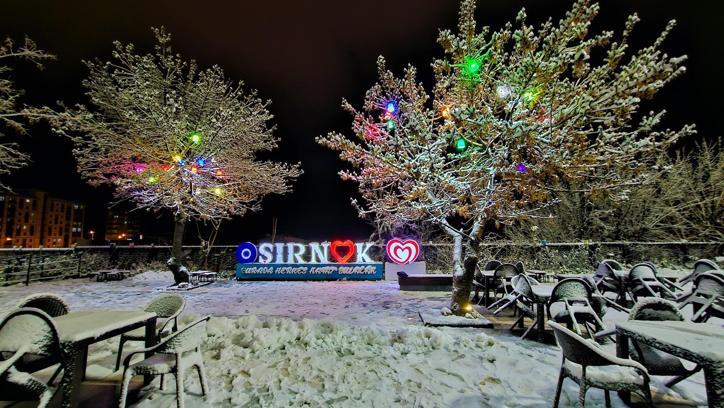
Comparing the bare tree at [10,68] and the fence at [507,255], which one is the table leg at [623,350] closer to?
the fence at [507,255]

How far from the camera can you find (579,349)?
2.65m

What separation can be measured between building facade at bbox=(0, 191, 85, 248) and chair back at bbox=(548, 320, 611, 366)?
103m

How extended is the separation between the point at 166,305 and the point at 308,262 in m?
9.09

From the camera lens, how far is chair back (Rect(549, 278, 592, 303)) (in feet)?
15.9

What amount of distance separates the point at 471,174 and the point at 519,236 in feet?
41.1

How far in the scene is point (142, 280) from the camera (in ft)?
42.0

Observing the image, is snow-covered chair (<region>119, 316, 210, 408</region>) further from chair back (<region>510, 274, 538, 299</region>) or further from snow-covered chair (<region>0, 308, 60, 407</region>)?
chair back (<region>510, 274, 538, 299</region>)

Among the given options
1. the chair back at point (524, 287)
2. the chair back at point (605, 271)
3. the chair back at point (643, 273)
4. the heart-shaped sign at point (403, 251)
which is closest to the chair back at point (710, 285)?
the chair back at point (643, 273)

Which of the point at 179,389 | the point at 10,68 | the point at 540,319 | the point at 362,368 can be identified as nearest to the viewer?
the point at 179,389

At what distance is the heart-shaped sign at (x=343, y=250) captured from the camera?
42.9 feet

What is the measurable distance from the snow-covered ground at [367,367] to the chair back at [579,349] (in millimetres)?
900

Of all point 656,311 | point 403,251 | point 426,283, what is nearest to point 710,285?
point 656,311

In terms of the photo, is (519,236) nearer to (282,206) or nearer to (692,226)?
(692,226)

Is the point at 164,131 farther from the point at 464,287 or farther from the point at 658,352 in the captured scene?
the point at 658,352
